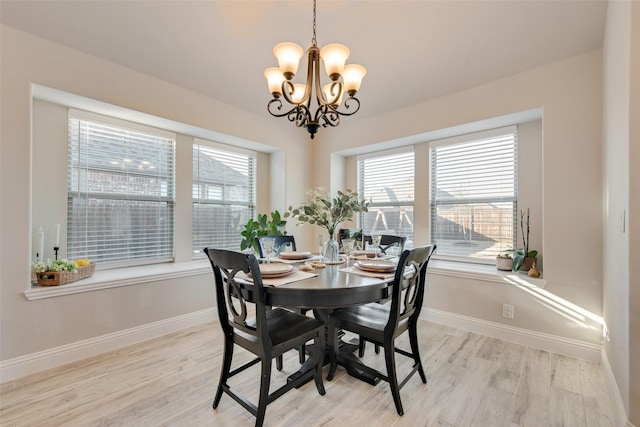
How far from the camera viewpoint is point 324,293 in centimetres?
154

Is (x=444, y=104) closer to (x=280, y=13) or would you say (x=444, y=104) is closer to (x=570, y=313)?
(x=280, y=13)

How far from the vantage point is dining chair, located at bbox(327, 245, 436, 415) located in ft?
5.60

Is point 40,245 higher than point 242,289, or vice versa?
point 40,245

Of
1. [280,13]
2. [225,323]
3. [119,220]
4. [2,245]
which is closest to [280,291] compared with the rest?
[225,323]

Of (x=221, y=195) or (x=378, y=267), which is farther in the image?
(x=221, y=195)

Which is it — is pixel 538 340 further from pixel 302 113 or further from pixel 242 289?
pixel 302 113

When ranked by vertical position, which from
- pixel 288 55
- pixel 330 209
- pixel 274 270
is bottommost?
pixel 274 270

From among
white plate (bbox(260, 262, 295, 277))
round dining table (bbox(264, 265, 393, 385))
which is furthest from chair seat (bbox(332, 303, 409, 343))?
white plate (bbox(260, 262, 295, 277))

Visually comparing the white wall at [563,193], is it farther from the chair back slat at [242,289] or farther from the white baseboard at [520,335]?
the chair back slat at [242,289]

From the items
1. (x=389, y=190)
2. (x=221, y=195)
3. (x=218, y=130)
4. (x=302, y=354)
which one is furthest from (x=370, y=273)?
(x=221, y=195)

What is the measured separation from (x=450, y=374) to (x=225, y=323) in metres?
1.69

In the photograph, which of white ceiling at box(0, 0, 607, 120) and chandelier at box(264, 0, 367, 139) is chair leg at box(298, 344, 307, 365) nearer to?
chandelier at box(264, 0, 367, 139)

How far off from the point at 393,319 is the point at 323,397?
73cm

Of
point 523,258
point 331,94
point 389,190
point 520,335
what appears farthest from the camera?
point 389,190
